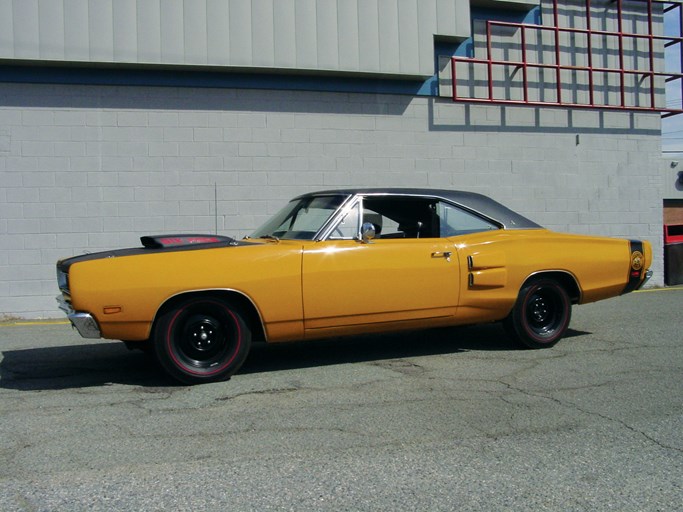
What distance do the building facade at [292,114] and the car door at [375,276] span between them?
4552mm

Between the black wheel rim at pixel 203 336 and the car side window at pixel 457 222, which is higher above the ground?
the car side window at pixel 457 222

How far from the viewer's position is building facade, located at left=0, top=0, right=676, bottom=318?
32.5ft

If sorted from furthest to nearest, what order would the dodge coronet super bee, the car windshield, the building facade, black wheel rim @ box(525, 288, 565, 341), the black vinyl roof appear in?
the building facade < black wheel rim @ box(525, 288, 565, 341) < the black vinyl roof < the car windshield < the dodge coronet super bee

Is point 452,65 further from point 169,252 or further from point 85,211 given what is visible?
point 169,252

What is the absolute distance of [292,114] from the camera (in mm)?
10758

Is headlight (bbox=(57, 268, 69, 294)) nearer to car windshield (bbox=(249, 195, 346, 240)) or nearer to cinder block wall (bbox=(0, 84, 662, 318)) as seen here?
car windshield (bbox=(249, 195, 346, 240))

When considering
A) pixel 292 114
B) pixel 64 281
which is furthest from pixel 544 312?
pixel 292 114

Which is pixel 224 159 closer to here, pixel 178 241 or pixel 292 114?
pixel 292 114

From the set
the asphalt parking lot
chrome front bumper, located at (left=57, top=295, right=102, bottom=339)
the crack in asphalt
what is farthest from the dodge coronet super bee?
the crack in asphalt

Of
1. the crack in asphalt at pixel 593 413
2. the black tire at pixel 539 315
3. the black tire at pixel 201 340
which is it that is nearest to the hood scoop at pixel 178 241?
the black tire at pixel 201 340

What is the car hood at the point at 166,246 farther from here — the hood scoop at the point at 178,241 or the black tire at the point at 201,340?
the black tire at the point at 201,340

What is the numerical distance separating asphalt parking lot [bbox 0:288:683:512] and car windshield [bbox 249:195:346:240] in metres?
1.14

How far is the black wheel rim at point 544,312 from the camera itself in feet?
22.6

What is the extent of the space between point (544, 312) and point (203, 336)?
3334 millimetres
